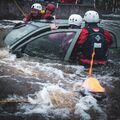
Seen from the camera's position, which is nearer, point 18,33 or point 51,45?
point 51,45

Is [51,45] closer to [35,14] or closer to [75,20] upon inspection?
[75,20]

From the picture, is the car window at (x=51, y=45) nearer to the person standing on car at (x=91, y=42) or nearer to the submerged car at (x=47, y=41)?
the submerged car at (x=47, y=41)

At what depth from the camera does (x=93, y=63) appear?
827 cm

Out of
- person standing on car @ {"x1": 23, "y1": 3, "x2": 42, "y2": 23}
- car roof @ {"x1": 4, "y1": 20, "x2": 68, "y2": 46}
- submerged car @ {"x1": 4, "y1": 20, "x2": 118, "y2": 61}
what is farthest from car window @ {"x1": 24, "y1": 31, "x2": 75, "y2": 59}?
person standing on car @ {"x1": 23, "y1": 3, "x2": 42, "y2": 23}

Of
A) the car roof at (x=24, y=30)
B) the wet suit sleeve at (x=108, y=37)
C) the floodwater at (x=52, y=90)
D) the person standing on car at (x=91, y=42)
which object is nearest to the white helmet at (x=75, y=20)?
the person standing on car at (x=91, y=42)

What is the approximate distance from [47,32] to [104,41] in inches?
51.1

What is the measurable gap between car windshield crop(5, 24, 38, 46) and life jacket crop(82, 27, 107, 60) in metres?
1.30

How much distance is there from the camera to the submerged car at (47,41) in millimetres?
8234

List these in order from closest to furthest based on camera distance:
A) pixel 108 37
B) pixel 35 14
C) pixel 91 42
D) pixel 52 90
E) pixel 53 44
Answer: pixel 52 90, pixel 91 42, pixel 53 44, pixel 108 37, pixel 35 14

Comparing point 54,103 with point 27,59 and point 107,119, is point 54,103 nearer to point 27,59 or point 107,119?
point 107,119

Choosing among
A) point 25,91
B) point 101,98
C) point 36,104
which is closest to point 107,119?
point 101,98

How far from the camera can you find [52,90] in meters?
Result: 7.01

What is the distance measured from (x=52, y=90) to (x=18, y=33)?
2310mm

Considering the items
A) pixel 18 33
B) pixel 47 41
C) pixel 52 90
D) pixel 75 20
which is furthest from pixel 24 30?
pixel 52 90
